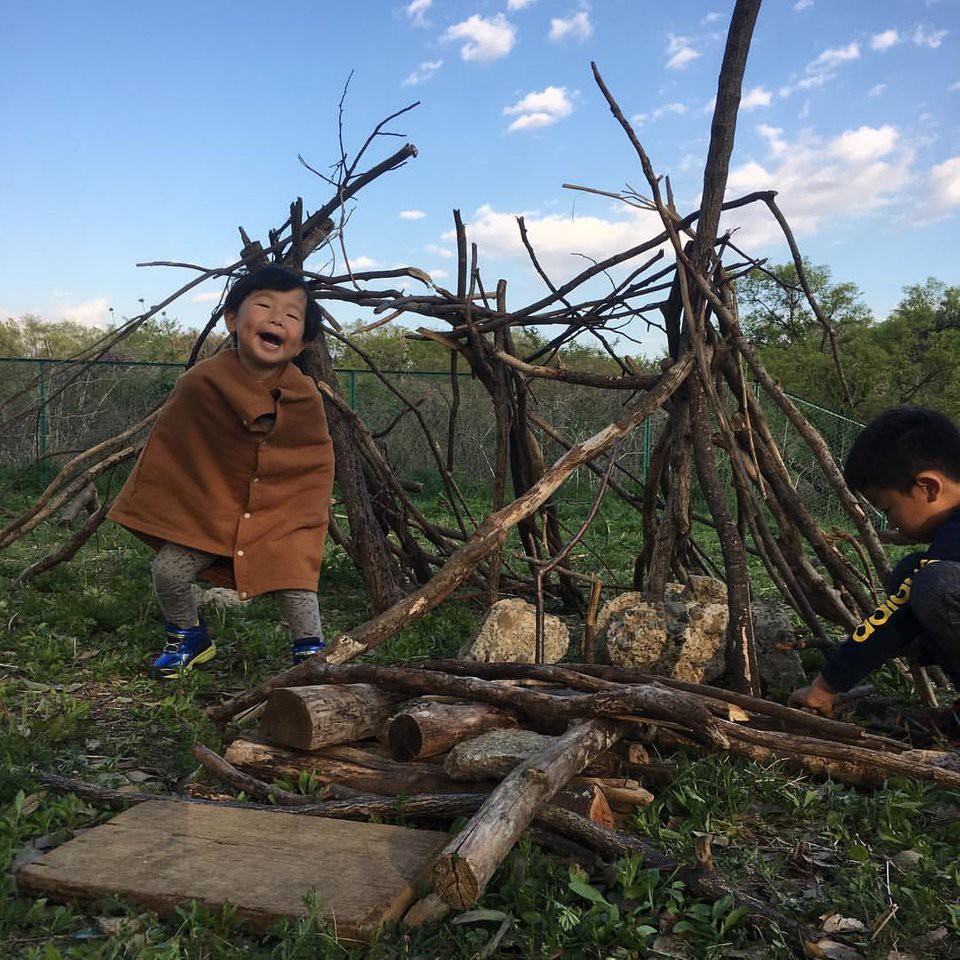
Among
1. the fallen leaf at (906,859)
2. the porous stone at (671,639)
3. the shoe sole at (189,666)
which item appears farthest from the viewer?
the shoe sole at (189,666)

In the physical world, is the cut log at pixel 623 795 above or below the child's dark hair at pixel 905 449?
below

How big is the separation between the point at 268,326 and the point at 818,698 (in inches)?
94.9

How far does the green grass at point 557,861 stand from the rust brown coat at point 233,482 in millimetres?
480

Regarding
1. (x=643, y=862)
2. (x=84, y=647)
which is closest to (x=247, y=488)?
(x=84, y=647)

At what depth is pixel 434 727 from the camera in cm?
233

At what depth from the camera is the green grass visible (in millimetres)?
1677

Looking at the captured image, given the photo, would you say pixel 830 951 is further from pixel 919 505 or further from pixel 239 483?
pixel 239 483

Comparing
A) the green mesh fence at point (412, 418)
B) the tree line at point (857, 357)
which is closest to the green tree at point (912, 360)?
the tree line at point (857, 357)

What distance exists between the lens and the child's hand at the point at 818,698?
2837 millimetres

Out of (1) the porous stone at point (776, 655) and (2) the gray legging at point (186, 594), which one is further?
(2) the gray legging at point (186, 594)

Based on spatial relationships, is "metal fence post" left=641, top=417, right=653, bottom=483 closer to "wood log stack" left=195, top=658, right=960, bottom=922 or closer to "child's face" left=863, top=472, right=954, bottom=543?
"child's face" left=863, top=472, right=954, bottom=543

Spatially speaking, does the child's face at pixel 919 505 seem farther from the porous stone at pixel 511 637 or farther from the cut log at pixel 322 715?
the cut log at pixel 322 715

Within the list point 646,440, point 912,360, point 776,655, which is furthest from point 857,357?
point 776,655

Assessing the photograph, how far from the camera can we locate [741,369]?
374cm
